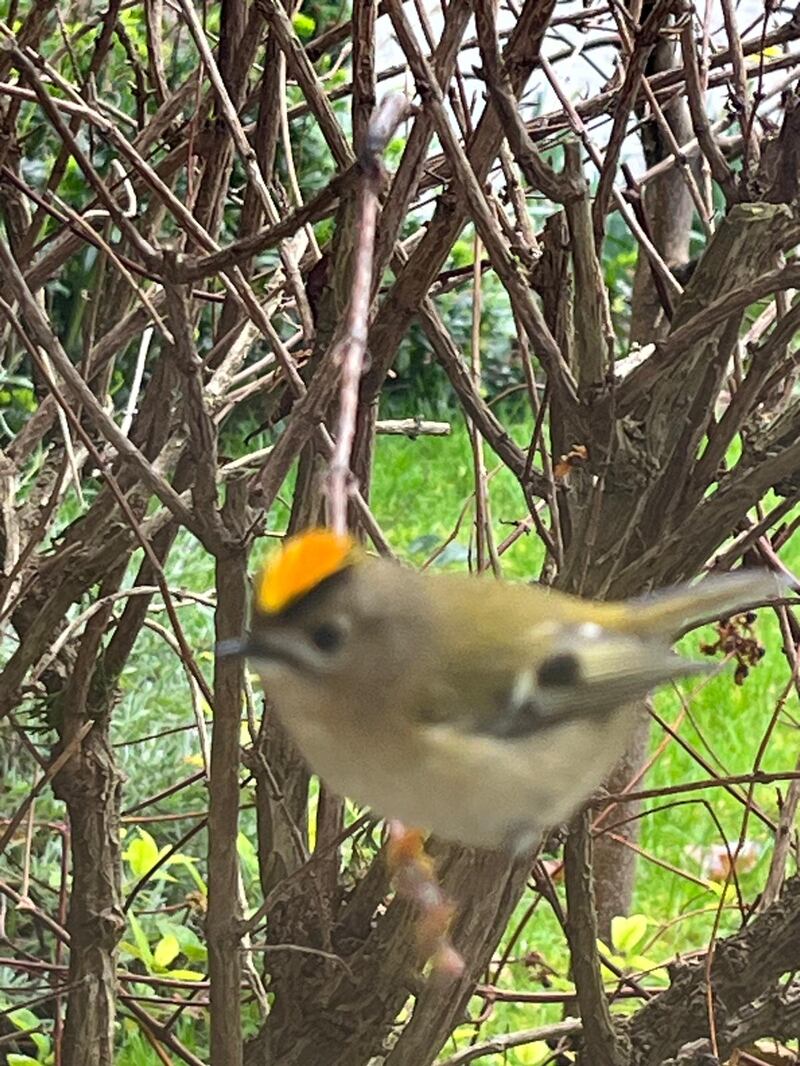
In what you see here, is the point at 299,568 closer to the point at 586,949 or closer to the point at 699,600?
the point at 699,600

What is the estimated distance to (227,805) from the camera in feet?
3.01

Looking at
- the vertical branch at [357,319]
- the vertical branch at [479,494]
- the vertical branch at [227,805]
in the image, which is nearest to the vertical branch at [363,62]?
the vertical branch at [479,494]

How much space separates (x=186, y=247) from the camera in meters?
1.45

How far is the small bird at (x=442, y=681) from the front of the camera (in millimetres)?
486

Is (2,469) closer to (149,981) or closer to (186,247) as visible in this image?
(186,247)

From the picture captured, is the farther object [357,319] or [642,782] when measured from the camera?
[642,782]

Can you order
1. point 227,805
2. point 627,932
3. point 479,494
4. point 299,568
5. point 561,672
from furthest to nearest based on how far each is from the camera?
point 627,932
point 479,494
point 227,805
point 561,672
point 299,568

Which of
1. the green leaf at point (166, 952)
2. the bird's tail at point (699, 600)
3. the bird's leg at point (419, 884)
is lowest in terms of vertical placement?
the bird's leg at point (419, 884)

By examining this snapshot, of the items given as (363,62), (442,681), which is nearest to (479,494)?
(363,62)

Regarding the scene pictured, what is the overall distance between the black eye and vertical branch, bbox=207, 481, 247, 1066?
0.25 metres

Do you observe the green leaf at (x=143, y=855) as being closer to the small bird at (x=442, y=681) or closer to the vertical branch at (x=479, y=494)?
the vertical branch at (x=479, y=494)

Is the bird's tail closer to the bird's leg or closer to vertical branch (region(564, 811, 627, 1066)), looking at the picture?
the bird's leg

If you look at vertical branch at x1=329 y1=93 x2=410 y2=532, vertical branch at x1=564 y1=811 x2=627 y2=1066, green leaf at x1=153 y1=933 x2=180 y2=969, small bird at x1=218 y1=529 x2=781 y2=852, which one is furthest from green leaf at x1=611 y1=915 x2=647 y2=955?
vertical branch at x1=329 y1=93 x2=410 y2=532

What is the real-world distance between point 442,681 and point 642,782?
2068mm
